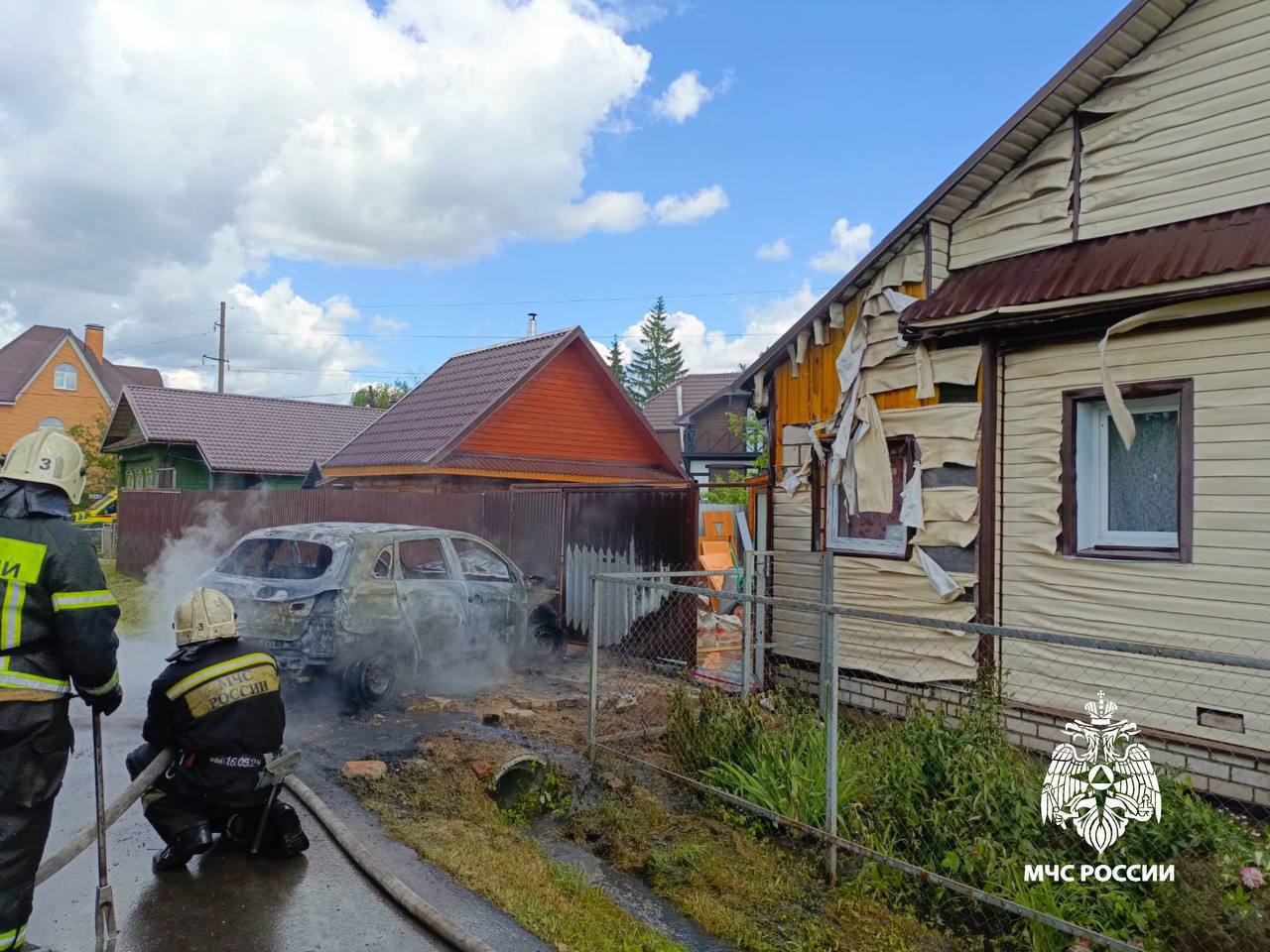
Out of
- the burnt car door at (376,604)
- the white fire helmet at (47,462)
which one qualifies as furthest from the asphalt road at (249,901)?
the burnt car door at (376,604)

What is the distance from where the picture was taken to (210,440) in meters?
27.8

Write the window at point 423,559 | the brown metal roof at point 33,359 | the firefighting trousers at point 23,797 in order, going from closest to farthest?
1. the firefighting trousers at point 23,797
2. the window at point 423,559
3. the brown metal roof at point 33,359

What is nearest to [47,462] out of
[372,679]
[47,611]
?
[47,611]

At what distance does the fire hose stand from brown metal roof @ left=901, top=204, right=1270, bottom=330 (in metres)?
5.19

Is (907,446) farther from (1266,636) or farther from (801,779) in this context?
(801,779)

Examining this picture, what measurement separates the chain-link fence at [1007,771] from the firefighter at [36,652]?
2.99m

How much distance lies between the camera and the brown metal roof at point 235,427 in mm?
27234

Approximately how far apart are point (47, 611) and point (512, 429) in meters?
15.1

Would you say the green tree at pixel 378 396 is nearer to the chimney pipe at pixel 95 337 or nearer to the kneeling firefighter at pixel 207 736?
the chimney pipe at pixel 95 337

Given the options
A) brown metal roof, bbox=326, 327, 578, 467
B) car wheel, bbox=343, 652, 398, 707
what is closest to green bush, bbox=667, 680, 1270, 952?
car wheel, bbox=343, 652, 398, 707

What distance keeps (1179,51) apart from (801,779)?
536 centimetres

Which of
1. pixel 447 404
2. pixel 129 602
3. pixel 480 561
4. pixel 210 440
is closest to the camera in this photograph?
pixel 480 561

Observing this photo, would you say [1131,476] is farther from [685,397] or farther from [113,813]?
[685,397]

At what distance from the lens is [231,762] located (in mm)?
4418
